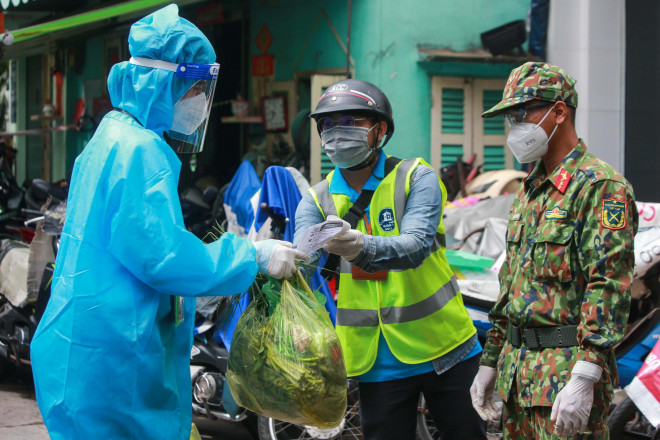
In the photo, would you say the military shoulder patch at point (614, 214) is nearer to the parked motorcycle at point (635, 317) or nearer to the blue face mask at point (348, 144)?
the blue face mask at point (348, 144)

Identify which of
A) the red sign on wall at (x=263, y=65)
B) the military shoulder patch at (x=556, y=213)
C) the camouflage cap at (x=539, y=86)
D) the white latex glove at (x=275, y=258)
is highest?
the red sign on wall at (x=263, y=65)

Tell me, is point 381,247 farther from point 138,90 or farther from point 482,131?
point 482,131

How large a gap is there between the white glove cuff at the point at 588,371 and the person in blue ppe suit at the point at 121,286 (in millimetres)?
1055

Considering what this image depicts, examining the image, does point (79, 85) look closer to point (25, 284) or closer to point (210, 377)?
point (25, 284)

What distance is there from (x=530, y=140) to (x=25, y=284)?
4.90 m

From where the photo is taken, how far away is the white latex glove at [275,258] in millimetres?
2680

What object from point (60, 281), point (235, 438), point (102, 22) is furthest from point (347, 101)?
point (102, 22)

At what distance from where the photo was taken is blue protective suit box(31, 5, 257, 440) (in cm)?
238

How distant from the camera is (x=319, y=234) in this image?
113 inches

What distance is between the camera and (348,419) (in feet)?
16.8

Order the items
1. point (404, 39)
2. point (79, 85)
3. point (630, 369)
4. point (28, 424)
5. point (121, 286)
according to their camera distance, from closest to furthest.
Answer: point (121, 286) < point (630, 369) < point (28, 424) < point (404, 39) < point (79, 85)

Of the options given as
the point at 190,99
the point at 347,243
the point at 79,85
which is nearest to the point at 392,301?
the point at 347,243

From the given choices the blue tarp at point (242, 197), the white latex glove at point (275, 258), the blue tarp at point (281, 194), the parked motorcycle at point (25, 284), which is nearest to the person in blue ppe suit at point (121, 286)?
the white latex glove at point (275, 258)

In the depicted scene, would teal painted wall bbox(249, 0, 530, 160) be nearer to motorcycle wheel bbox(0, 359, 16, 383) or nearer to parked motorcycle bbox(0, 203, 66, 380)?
parked motorcycle bbox(0, 203, 66, 380)
